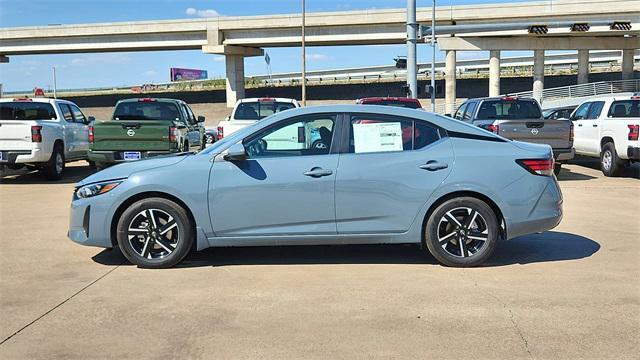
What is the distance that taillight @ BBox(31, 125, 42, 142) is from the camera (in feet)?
41.2

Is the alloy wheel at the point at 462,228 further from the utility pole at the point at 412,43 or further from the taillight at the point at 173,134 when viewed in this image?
→ the utility pole at the point at 412,43

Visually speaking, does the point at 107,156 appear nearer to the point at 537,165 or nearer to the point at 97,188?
the point at 97,188

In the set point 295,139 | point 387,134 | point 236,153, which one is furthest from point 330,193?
point 236,153

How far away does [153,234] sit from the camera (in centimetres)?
605

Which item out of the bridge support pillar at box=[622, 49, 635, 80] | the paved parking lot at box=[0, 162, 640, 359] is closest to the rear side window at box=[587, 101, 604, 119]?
the paved parking lot at box=[0, 162, 640, 359]

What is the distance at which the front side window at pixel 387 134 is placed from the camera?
19.9 ft

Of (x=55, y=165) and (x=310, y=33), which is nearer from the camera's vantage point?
(x=55, y=165)

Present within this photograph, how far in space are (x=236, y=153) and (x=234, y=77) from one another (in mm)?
53384

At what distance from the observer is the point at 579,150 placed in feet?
49.7

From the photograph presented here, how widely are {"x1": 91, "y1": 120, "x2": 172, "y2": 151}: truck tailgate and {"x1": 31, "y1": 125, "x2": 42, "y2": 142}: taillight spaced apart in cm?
157

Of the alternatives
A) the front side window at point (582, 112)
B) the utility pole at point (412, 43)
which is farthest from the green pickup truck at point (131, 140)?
the utility pole at point (412, 43)

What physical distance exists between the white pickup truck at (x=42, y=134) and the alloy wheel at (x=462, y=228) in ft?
32.1

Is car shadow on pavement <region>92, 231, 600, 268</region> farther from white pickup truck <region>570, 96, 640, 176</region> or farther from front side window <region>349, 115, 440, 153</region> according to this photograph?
white pickup truck <region>570, 96, 640, 176</region>

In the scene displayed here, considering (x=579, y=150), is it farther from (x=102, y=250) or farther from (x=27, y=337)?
(x=27, y=337)
